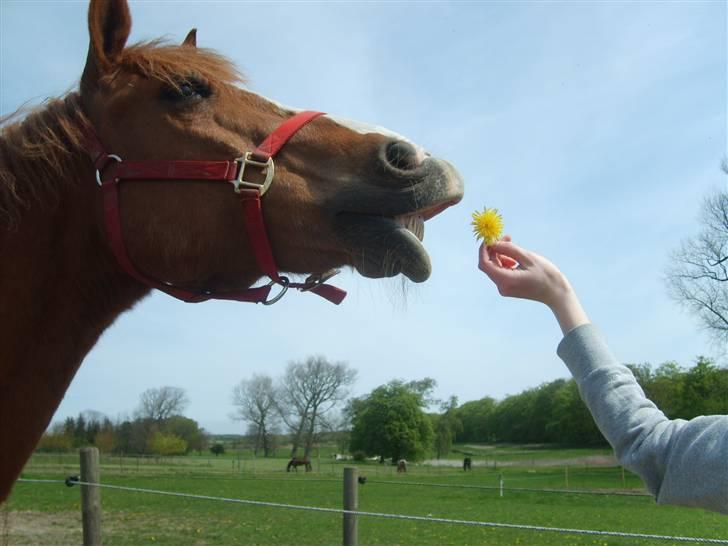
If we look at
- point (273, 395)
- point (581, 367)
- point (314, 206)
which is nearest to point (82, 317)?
point (314, 206)

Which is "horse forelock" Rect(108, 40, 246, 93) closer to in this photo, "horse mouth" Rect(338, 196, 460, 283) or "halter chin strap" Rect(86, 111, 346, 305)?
"halter chin strap" Rect(86, 111, 346, 305)

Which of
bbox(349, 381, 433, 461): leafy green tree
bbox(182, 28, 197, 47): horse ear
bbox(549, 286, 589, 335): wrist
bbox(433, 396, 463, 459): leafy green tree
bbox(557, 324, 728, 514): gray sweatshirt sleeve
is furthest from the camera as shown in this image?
bbox(433, 396, 463, 459): leafy green tree

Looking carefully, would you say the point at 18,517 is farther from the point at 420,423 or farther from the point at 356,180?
the point at 420,423

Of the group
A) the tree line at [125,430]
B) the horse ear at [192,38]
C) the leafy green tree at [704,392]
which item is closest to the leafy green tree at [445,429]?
the leafy green tree at [704,392]

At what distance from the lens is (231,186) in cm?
176

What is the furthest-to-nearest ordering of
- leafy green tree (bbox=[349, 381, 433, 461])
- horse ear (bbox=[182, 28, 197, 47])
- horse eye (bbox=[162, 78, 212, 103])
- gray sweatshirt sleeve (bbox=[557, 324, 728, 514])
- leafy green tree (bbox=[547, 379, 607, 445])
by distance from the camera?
1. leafy green tree (bbox=[349, 381, 433, 461])
2. leafy green tree (bbox=[547, 379, 607, 445])
3. horse ear (bbox=[182, 28, 197, 47])
4. horse eye (bbox=[162, 78, 212, 103])
5. gray sweatshirt sleeve (bbox=[557, 324, 728, 514])

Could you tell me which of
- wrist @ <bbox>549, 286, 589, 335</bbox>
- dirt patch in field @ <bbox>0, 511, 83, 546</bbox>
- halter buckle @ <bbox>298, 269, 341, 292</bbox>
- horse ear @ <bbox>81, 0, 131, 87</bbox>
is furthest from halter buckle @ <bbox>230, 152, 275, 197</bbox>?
dirt patch in field @ <bbox>0, 511, 83, 546</bbox>

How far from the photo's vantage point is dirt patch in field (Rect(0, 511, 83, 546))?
33.0 feet

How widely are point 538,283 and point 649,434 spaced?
0.45 metres

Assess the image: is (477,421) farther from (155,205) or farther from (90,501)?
(155,205)

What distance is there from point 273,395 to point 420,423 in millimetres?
22973

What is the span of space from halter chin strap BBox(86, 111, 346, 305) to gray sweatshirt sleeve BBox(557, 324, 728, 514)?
926 millimetres

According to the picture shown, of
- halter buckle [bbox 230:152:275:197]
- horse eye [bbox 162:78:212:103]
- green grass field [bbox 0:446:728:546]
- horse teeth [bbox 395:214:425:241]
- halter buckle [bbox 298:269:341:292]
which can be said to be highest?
horse eye [bbox 162:78:212:103]

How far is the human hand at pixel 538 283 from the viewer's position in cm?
159
